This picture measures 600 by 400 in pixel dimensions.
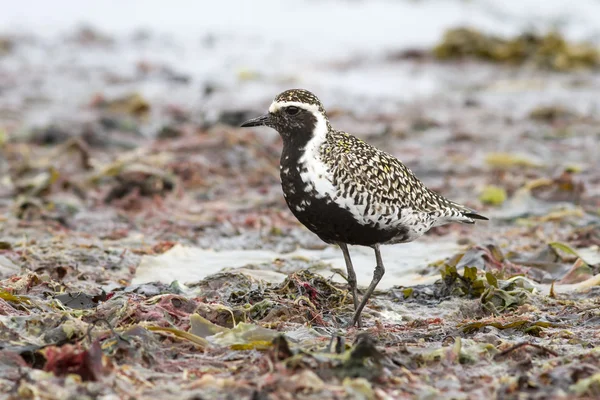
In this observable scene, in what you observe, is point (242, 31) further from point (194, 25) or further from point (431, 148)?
point (431, 148)

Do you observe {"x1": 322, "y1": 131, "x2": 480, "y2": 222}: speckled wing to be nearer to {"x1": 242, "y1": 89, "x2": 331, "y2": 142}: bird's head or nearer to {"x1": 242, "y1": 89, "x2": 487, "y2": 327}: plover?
{"x1": 242, "y1": 89, "x2": 487, "y2": 327}: plover

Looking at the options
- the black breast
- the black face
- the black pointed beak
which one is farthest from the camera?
the black pointed beak

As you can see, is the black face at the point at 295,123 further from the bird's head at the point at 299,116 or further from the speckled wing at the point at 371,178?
the speckled wing at the point at 371,178

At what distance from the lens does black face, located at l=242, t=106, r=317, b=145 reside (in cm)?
486

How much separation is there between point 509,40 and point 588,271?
12892 mm

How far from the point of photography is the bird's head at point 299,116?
4.88 meters

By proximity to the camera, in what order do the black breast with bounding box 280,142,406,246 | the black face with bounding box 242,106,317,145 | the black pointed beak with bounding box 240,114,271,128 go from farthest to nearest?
the black pointed beak with bounding box 240,114,271,128, the black face with bounding box 242,106,317,145, the black breast with bounding box 280,142,406,246

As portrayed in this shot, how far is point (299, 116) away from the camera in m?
4.89

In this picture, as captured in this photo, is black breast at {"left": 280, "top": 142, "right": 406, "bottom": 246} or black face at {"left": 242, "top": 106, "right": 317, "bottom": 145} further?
black face at {"left": 242, "top": 106, "right": 317, "bottom": 145}

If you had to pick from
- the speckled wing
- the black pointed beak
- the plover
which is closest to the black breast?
the plover

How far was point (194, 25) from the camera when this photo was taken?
2141 centimetres

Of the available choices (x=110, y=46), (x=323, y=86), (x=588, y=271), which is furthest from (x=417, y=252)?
(x=110, y=46)

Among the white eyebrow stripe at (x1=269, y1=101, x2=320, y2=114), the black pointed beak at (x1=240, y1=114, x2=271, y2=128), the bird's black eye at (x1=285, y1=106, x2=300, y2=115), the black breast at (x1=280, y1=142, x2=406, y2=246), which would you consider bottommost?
the black breast at (x1=280, y1=142, x2=406, y2=246)

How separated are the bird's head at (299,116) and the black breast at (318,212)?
0.31 ft
